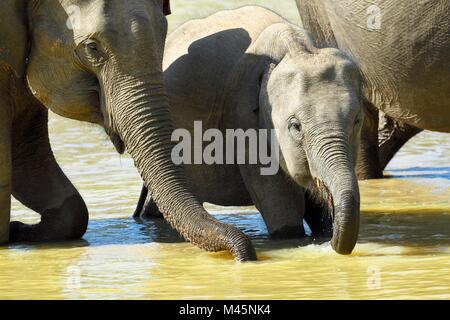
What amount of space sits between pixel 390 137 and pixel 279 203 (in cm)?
326

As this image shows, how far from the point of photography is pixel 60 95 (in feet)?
25.2

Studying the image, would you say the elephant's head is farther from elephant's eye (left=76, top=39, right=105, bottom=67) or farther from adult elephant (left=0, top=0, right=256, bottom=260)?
elephant's eye (left=76, top=39, right=105, bottom=67)

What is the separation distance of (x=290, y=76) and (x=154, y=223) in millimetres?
1786

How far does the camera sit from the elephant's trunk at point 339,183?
22.8 feet

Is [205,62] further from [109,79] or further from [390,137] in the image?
[390,137]

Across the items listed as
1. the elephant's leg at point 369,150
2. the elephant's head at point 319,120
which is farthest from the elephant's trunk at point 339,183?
the elephant's leg at point 369,150

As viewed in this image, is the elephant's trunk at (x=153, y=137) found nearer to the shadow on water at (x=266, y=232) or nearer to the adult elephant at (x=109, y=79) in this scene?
the adult elephant at (x=109, y=79)

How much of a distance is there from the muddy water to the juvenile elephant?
0.24 m

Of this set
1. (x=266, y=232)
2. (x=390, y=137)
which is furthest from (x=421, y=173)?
(x=266, y=232)

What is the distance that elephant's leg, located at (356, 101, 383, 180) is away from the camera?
34.7ft

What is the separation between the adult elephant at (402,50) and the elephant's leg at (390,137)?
176cm

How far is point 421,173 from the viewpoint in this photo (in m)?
11.0

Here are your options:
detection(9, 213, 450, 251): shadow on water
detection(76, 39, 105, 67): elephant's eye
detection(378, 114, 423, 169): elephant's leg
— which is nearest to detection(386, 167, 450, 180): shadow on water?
detection(378, 114, 423, 169): elephant's leg
